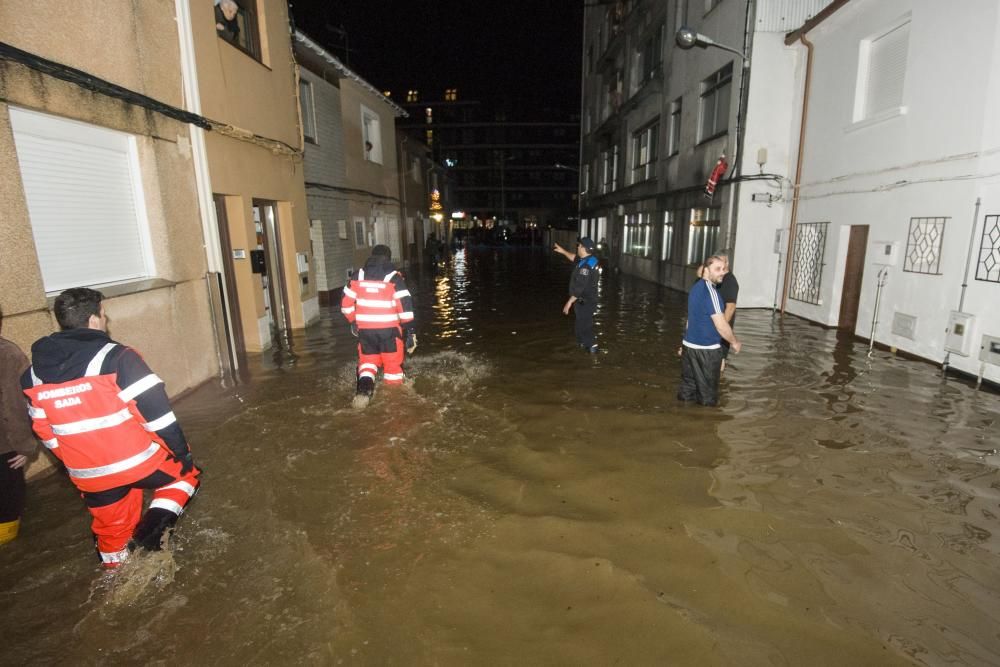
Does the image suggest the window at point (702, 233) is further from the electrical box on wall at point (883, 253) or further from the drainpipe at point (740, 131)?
the electrical box on wall at point (883, 253)

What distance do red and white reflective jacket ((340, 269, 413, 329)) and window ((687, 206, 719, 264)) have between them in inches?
434

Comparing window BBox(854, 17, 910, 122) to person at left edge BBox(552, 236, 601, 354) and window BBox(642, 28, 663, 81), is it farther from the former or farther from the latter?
window BBox(642, 28, 663, 81)

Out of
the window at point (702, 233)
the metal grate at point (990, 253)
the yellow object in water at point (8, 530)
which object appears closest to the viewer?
the yellow object in water at point (8, 530)

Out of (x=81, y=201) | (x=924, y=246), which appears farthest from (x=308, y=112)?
(x=924, y=246)

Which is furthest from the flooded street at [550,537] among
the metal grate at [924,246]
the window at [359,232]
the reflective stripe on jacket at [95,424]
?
the window at [359,232]

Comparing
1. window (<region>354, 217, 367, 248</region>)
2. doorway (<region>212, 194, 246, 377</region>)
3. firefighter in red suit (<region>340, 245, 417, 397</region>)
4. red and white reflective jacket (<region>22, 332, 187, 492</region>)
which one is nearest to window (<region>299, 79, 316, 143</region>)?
window (<region>354, 217, 367, 248</region>)

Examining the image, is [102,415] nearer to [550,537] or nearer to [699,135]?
[550,537]

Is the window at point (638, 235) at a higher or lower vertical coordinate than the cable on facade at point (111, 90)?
lower

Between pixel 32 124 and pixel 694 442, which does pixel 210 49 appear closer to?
pixel 32 124

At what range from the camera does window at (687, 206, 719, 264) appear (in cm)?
1473

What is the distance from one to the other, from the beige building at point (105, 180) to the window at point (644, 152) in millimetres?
17203

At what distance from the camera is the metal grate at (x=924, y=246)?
7938 millimetres

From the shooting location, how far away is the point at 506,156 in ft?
232

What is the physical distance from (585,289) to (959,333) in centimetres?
524
